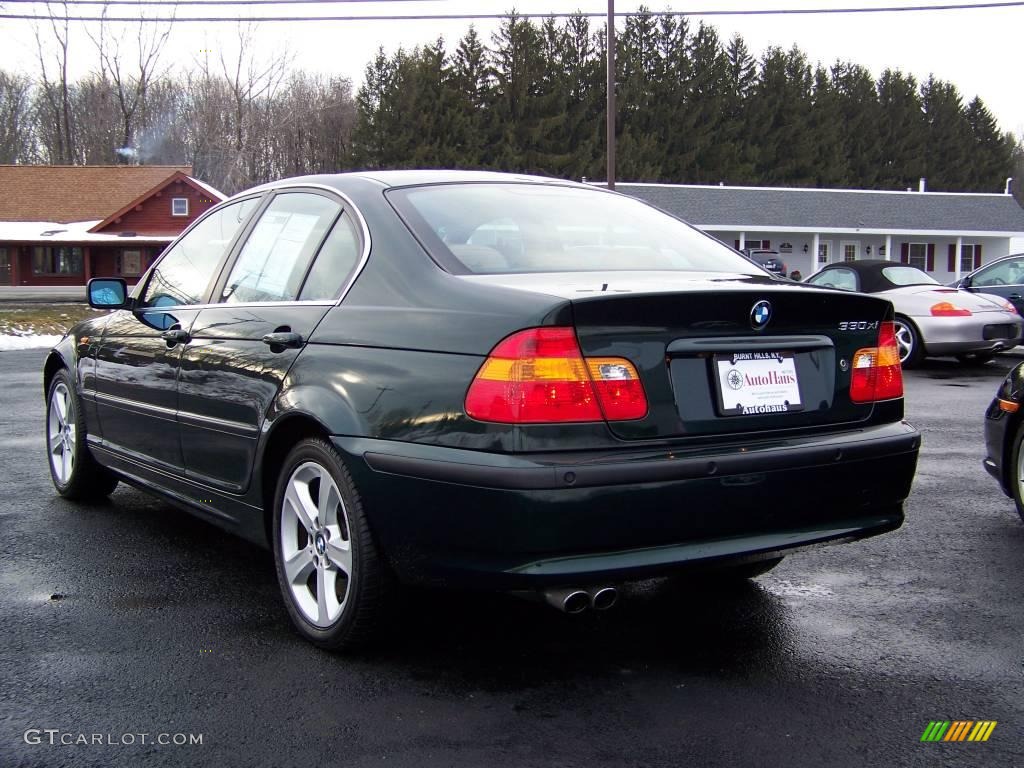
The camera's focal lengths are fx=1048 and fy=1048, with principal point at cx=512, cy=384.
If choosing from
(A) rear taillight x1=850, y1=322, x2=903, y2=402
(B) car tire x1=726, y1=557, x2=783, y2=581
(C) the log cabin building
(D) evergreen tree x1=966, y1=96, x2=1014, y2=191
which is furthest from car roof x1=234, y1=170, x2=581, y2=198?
(D) evergreen tree x1=966, y1=96, x2=1014, y2=191

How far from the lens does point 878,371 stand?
354 cm

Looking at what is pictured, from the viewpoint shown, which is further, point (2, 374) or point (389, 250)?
point (2, 374)

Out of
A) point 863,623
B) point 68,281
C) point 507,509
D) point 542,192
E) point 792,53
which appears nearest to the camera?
point 507,509

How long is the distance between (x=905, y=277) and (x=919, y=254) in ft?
126

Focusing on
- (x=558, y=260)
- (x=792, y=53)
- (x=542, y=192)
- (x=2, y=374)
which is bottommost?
(x=2, y=374)

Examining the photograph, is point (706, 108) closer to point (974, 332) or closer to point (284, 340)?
point (974, 332)

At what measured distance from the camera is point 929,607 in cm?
396

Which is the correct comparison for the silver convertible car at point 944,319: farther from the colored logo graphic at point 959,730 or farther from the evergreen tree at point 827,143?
the evergreen tree at point 827,143

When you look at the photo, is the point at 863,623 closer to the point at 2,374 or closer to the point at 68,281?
the point at 2,374

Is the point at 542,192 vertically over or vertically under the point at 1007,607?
over

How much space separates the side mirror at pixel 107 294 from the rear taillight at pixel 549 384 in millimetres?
2856

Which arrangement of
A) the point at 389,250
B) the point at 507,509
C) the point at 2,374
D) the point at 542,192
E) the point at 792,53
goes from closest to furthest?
the point at 507,509
the point at 389,250
the point at 542,192
the point at 2,374
the point at 792,53

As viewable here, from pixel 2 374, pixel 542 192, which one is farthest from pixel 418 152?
pixel 542 192

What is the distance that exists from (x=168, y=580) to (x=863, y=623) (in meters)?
2.73
